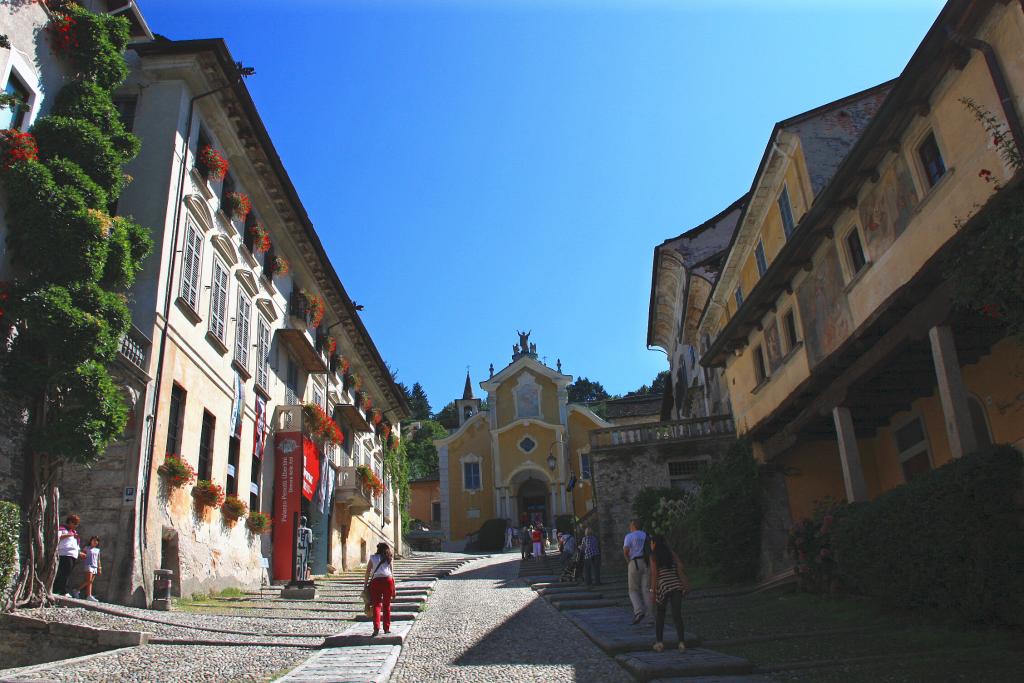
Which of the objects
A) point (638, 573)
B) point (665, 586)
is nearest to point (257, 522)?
point (638, 573)

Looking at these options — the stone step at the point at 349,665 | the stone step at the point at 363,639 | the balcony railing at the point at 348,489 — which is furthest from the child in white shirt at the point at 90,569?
the balcony railing at the point at 348,489

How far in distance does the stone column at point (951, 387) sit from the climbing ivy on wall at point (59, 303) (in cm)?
1214

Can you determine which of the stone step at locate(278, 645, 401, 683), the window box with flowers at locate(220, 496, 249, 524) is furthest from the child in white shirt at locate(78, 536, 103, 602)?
the stone step at locate(278, 645, 401, 683)

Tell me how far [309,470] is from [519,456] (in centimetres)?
2894

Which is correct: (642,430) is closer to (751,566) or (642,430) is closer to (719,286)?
(719,286)

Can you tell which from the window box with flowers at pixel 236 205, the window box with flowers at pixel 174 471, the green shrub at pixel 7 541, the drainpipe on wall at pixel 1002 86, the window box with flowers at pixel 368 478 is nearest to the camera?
the drainpipe on wall at pixel 1002 86

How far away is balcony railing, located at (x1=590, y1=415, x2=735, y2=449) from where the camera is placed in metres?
25.0

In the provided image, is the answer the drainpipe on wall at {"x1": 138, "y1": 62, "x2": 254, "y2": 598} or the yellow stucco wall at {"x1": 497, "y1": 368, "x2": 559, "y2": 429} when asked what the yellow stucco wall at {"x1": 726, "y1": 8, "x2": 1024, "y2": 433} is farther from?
the yellow stucco wall at {"x1": 497, "y1": 368, "x2": 559, "y2": 429}

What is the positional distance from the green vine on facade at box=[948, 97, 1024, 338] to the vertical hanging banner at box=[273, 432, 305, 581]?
54.4 feet

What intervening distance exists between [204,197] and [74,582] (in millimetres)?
8756

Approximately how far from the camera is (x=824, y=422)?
16.1 meters

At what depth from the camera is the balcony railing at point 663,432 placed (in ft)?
82.1

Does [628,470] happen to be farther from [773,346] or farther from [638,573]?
[638,573]

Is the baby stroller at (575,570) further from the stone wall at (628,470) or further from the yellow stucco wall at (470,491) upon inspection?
the yellow stucco wall at (470,491)
